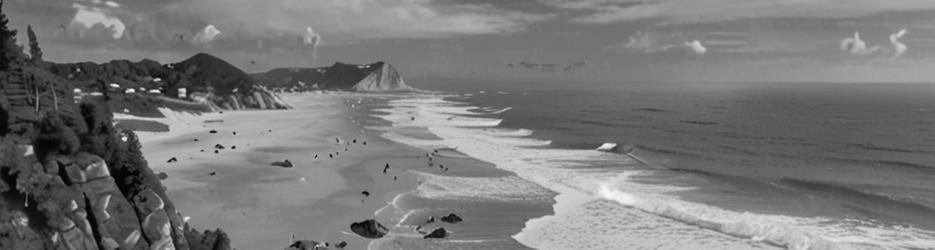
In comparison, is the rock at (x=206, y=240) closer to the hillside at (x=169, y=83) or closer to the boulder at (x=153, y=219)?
the boulder at (x=153, y=219)

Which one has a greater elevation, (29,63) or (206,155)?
(29,63)

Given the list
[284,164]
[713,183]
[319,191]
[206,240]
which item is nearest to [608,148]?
[713,183]

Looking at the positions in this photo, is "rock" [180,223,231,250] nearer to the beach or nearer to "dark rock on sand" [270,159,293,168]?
the beach

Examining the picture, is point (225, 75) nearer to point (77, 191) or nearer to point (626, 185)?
point (626, 185)

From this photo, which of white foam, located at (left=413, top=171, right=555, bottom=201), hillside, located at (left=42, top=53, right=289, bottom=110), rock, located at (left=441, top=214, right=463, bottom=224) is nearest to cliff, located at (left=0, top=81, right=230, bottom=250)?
rock, located at (left=441, top=214, right=463, bottom=224)

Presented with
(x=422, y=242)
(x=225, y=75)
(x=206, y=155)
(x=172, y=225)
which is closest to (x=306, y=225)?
(x=422, y=242)

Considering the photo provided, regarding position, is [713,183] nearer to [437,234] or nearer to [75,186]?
[437,234]

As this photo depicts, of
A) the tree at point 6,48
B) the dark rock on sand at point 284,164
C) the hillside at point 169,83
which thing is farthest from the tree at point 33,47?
the hillside at point 169,83
